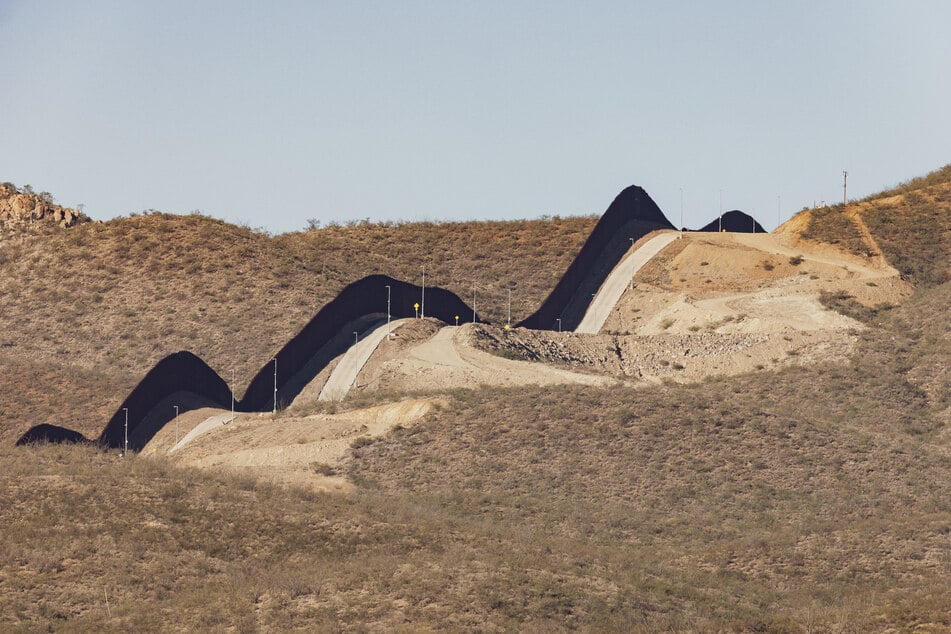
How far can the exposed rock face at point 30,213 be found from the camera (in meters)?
96.1

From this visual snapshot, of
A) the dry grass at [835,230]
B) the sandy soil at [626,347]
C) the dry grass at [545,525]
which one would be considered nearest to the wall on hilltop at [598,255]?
the sandy soil at [626,347]

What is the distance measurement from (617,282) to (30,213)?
45.7 m

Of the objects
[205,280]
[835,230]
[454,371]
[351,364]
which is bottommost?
[454,371]

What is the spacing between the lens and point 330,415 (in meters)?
60.6

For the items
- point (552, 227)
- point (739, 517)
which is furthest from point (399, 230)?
point (739, 517)

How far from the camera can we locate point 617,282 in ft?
295

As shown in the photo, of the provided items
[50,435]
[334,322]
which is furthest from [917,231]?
[50,435]

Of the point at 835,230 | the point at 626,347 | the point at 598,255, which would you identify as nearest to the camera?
the point at 626,347

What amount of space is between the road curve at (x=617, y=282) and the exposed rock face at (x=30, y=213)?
40.7 metres

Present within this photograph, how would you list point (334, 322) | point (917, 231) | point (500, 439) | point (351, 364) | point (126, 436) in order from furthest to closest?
point (917, 231)
point (334, 322)
point (351, 364)
point (126, 436)
point (500, 439)

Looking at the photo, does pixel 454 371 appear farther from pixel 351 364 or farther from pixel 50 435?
pixel 50 435

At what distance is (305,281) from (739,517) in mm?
44909

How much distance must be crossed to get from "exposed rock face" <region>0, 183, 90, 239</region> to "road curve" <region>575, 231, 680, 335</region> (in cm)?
4072

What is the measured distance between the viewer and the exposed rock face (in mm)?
96125
